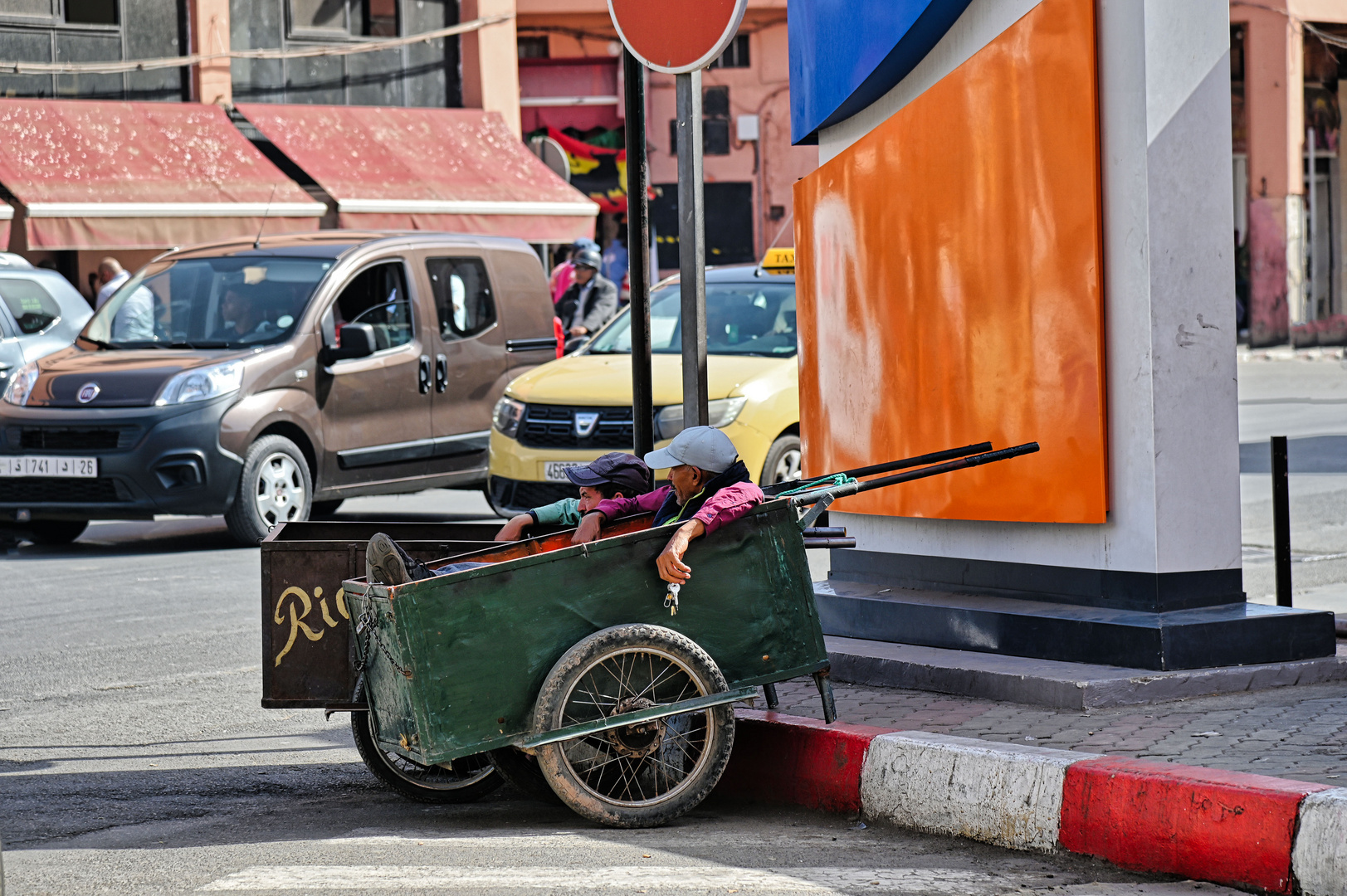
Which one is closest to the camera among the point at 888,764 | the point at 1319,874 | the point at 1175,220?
the point at 1319,874

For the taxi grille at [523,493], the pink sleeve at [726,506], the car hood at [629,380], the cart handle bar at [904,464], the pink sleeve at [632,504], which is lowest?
the taxi grille at [523,493]

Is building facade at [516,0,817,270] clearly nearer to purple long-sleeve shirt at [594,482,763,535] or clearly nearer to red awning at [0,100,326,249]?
red awning at [0,100,326,249]

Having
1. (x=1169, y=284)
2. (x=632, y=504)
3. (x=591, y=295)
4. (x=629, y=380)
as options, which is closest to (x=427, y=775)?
(x=632, y=504)

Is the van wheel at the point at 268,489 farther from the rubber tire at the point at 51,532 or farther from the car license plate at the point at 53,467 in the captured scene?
the rubber tire at the point at 51,532

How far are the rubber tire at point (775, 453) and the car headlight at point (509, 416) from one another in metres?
1.60

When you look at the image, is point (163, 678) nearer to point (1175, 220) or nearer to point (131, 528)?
A: point (1175, 220)

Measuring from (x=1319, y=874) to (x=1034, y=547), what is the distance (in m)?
2.36

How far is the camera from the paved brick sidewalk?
15.9 feet

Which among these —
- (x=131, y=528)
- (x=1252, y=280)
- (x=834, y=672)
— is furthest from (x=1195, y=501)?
(x=1252, y=280)

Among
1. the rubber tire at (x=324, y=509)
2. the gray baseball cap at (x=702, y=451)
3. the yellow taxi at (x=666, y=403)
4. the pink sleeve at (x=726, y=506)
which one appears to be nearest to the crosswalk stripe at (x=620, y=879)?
the pink sleeve at (x=726, y=506)

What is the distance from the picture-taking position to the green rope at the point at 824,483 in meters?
5.52

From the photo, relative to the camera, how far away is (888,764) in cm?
512

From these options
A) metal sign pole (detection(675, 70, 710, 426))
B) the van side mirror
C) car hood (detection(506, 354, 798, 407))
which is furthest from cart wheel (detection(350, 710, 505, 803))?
the van side mirror

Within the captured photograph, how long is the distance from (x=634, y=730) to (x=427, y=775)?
79cm
